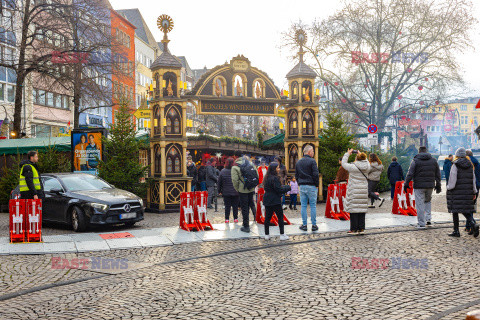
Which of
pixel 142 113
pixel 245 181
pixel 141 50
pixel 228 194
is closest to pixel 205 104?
pixel 142 113

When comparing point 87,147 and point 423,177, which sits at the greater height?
point 87,147

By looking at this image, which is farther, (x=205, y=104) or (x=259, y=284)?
(x=205, y=104)

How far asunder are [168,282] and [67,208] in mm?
6525

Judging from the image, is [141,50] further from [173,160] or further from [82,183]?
[82,183]

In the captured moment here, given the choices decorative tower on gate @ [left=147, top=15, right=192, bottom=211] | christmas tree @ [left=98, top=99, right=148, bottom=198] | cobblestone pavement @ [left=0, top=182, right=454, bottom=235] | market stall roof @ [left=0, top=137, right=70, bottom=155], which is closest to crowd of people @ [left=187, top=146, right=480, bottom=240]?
cobblestone pavement @ [left=0, top=182, right=454, bottom=235]

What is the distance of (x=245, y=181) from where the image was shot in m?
12.4

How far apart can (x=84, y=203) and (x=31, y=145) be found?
9.09 meters

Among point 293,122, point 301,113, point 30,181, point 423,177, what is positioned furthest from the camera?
point 293,122

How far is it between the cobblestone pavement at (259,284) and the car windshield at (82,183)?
3983 millimetres

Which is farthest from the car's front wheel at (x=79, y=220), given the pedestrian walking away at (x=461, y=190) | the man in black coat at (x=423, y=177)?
the pedestrian walking away at (x=461, y=190)

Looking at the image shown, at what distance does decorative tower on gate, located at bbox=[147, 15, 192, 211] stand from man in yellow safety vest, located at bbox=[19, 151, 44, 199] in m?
5.90

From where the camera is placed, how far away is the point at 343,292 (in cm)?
664

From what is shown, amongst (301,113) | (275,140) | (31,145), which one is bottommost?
(31,145)

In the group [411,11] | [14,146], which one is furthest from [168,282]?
[411,11]
